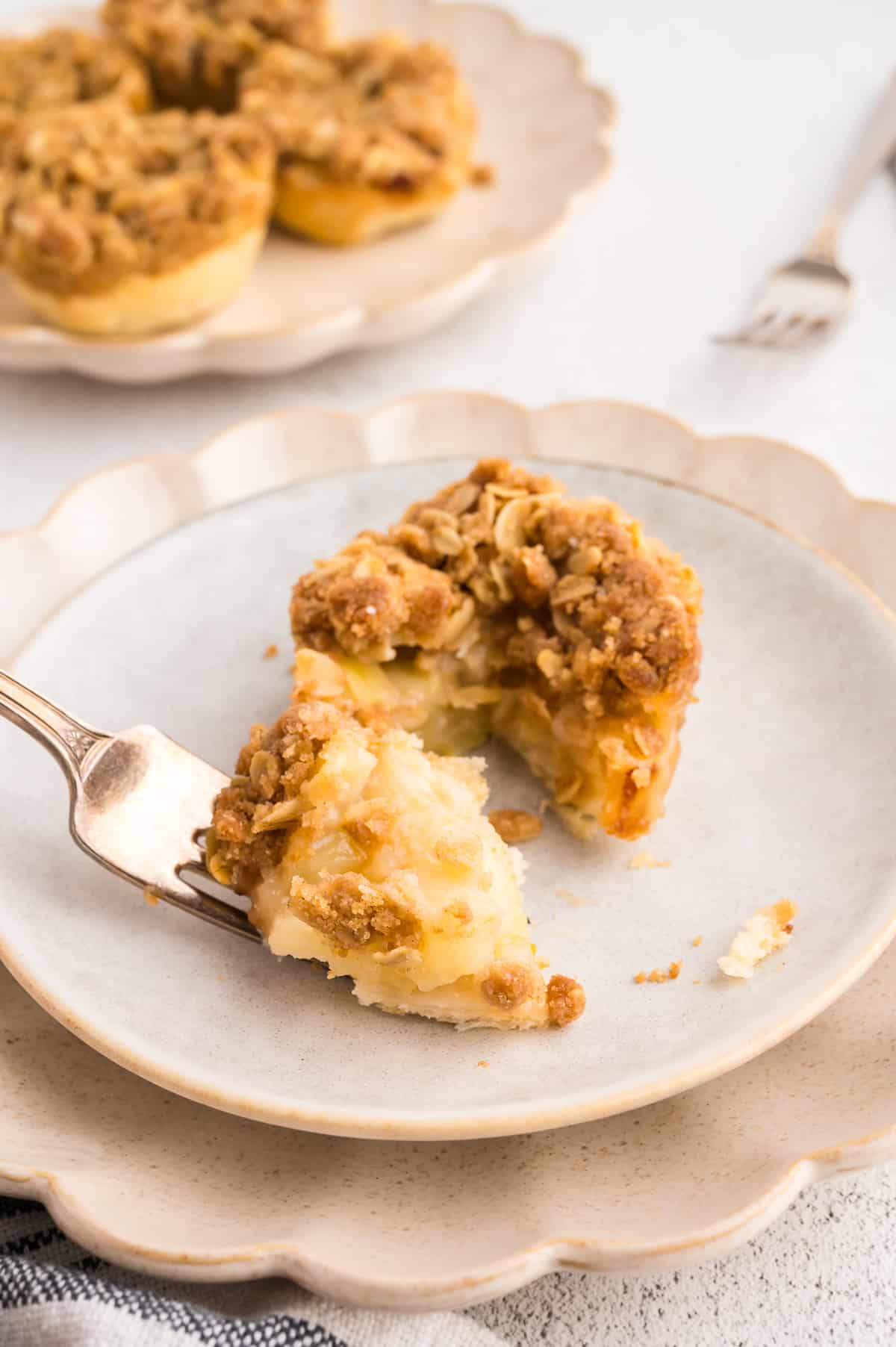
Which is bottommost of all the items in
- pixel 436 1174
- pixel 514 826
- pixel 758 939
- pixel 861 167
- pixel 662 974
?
pixel 436 1174

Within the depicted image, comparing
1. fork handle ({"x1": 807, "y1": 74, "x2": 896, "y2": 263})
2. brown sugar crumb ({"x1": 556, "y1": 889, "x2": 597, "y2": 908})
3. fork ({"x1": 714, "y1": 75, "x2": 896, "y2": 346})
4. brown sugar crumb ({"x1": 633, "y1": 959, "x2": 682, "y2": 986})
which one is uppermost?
fork handle ({"x1": 807, "y1": 74, "x2": 896, "y2": 263})

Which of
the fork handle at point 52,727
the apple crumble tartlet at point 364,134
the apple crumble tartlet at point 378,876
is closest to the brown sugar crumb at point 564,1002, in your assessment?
the apple crumble tartlet at point 378,876

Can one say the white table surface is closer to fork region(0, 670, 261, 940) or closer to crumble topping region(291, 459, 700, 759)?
crumble topping region(291, 459, 700, 759)

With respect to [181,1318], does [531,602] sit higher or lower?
higher

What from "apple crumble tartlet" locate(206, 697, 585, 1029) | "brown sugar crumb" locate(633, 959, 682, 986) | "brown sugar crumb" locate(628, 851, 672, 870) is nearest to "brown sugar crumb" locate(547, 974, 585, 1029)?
"apple crumble tartlet" locate(206, 697, 585, 1029)

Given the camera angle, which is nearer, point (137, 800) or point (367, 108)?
point (137, 800)

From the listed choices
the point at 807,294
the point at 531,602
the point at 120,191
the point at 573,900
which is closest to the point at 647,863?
the point at 573,900

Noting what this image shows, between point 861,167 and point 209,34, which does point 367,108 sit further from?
point 861,167
